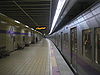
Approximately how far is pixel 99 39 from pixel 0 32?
8.28m

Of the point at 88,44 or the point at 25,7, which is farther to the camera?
the point at 25,7

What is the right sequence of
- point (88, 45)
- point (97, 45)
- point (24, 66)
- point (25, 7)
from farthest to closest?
point (25, 7) → point (24, 66) → point (88, 45) → point (97, 45)

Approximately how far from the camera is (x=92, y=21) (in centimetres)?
264

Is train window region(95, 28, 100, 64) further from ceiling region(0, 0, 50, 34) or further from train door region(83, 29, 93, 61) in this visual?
ceiling region(0, 0, 50, 34)

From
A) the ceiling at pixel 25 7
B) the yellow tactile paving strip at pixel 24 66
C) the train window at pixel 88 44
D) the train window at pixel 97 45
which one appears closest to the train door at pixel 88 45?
the train window at pixel 88 44

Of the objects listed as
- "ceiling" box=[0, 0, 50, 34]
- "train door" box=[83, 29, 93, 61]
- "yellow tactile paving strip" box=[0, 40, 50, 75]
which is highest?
"ceiling" box=[0, 0, 50, 34]

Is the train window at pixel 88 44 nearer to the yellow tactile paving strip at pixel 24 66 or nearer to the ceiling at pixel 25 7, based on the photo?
the yellow tactile paving strip at pixel 24 66

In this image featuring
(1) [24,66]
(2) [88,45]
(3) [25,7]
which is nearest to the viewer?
(2) [88,45]

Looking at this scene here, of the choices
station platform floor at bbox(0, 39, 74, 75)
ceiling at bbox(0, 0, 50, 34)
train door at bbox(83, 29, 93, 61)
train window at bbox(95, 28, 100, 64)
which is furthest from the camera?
ceiling at bbox(0, 0, 50, 34)

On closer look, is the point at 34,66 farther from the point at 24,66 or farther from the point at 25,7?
the point at 25,7

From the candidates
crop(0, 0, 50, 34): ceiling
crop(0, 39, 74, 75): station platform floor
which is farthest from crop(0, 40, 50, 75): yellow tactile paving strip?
crop(0, 0, 50, 34): ceiling

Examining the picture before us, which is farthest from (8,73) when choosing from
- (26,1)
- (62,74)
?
(26,1)

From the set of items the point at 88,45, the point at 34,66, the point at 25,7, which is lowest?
the point at 34,66

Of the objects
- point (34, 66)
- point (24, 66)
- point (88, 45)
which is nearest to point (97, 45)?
point (88, 45)
